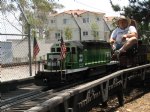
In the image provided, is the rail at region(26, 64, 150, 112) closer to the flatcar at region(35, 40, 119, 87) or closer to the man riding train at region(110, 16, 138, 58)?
the man riding train at region(110, 16, 138, 58)

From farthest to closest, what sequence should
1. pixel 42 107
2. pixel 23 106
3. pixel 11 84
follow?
pixel 11 84 < pixel 23 106 < pixel 42 107

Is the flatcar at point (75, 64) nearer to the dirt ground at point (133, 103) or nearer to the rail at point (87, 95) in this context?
the dirt ground at point (133, 103)

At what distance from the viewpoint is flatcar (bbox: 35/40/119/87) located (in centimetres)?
1153

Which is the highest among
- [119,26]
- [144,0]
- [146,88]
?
A: [144,0]

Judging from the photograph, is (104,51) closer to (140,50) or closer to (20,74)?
(140,50)

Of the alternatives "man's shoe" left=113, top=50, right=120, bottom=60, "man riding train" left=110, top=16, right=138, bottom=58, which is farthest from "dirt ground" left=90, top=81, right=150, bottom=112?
"man riding train" left=110, top=16, right=138, bottom=58

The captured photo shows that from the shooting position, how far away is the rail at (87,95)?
6219 mm

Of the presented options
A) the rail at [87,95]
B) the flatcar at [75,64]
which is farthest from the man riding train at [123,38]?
the rail at [87,95]

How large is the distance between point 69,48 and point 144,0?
10.3 meters

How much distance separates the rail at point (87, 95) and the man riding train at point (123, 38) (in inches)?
36.6

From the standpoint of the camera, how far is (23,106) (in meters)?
7.89

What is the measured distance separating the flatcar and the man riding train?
56 centimetres

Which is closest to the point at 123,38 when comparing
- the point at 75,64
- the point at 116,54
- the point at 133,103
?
the point at 116,54

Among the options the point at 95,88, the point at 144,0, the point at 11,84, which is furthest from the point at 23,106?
the point at 144,0
